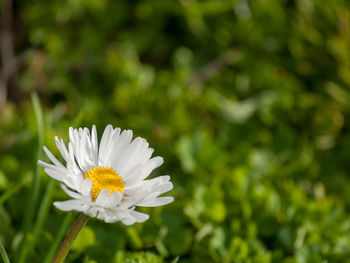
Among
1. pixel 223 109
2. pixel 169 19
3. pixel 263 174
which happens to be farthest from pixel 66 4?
pixel 263 174

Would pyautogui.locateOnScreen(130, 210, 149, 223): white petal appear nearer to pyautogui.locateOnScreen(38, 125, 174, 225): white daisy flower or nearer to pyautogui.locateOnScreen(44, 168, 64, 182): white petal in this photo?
pyautogui.locateOnScreen(38, 125, 174, 225): white daisy flower

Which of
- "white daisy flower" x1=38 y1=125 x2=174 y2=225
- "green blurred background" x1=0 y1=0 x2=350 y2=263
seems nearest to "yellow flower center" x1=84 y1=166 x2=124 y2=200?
"white daisy flower" x1=38 y1=125 x2=174 y2=225

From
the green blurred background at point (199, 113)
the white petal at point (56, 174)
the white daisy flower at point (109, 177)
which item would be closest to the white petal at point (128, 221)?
the white daisy flower at point (109, 177)

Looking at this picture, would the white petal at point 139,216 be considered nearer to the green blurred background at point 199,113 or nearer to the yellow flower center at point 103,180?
the yellow flower center at point 103,180

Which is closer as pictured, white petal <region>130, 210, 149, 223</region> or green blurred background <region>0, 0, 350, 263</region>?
white petal <region>130, 210, 149, 223</region>

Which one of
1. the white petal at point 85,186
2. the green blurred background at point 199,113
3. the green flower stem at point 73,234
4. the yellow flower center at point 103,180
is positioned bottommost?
the green blurred background at point 199,113

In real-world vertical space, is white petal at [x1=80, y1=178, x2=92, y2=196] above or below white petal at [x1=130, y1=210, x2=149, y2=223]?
above

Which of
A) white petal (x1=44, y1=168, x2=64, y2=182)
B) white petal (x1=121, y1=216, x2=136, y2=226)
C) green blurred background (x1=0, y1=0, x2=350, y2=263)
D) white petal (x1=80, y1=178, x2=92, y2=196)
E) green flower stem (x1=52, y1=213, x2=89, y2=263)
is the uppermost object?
white petal (x1=44, y1=168, x2=64, y2=182)

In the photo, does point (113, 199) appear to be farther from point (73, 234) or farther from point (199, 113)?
point (199, 113)

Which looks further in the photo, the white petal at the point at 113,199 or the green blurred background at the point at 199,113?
the green blurred background at the point at 199,113
